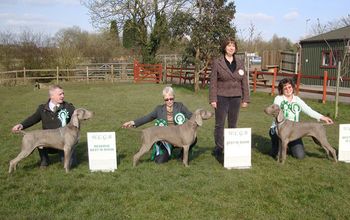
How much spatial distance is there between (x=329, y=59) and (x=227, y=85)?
2289 centimetres

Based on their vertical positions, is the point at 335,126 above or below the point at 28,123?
below

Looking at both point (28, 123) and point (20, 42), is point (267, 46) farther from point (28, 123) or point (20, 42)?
A: point (28, 123)

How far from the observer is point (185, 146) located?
20.4 ft

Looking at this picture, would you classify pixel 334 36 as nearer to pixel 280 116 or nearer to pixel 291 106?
pixel 291 106

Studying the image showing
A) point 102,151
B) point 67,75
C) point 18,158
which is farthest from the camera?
point 67,75

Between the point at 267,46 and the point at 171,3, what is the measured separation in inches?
1182

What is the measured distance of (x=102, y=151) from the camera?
6141 millimetres

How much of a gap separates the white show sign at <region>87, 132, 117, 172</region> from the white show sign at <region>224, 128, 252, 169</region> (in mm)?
1844

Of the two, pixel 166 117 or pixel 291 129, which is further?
pixel 166 117

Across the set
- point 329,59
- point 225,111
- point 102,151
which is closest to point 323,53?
point 329,59

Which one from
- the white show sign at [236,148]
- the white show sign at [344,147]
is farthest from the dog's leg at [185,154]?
the white show sign at [344,147]

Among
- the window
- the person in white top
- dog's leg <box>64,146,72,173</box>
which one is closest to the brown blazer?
the person in white top

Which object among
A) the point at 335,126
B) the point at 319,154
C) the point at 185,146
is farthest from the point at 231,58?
the point at 335,126

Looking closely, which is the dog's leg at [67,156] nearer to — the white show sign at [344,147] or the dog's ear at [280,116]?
the dog's ear at [280,116]
